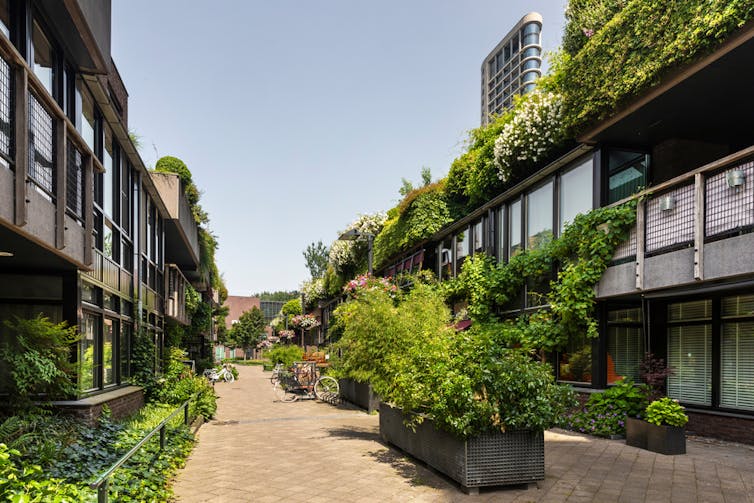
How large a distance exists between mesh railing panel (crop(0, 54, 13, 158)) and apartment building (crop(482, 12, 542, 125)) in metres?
102

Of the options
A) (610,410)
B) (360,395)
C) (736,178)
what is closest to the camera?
(736,178)

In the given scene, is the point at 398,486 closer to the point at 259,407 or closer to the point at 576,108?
the point at 576,108

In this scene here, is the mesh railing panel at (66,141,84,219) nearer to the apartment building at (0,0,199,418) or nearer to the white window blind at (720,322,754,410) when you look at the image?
the apartment building at (0,0,199,418)

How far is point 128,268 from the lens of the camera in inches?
541

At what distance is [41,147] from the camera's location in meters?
6.96

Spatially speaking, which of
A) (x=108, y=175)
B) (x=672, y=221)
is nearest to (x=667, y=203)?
(x=672, y=221)

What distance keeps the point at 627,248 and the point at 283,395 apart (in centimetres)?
1449

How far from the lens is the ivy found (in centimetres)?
1155

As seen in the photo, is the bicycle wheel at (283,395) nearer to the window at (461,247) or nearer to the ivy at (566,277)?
the window at (461,247)

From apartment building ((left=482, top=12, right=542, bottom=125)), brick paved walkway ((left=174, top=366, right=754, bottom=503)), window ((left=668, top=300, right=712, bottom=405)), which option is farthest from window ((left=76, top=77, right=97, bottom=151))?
apartment building ((left=482, top=12, right=542, bottom=125))

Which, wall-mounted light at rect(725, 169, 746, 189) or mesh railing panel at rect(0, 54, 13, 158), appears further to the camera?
wall-mounted light at rect(725, 169, 746, 189)

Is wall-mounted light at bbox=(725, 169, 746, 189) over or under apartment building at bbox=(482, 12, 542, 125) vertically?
under

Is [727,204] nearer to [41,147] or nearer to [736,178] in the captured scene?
[736,178]

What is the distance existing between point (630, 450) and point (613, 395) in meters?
1.73
